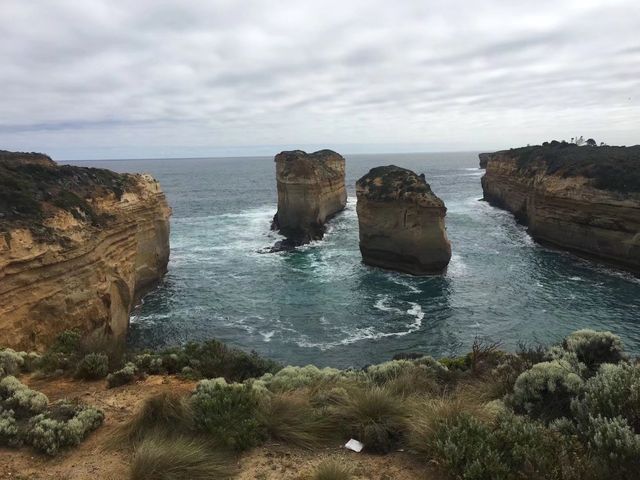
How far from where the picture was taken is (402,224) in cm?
3516

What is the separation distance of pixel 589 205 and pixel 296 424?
36848 millimetres

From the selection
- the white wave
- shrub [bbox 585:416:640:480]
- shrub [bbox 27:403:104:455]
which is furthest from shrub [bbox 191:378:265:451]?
the white wave

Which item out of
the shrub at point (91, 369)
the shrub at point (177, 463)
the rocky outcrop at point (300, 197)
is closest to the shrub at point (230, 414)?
the shrub at point (177, 463)

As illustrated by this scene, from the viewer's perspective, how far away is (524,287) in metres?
30.5

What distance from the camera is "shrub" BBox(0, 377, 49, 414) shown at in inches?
314

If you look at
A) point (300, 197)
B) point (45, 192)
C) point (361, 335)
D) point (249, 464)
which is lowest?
point (361, 335)

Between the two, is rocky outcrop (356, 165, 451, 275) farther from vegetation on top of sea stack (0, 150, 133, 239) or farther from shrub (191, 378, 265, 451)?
shrub (191, 378, 265, 451)

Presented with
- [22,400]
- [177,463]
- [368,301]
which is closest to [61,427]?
[22,400]

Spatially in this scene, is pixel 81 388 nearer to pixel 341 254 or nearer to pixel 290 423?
pixel 290 423

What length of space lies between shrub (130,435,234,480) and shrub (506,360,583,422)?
4505mm

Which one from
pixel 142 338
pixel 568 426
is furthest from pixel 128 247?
pixel 568 426

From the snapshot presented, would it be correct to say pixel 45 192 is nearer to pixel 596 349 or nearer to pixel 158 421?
pixel 158 421

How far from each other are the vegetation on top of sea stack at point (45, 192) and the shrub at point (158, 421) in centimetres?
1074

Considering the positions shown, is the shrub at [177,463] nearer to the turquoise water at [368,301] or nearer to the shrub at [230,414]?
the shrub at [230,414]
